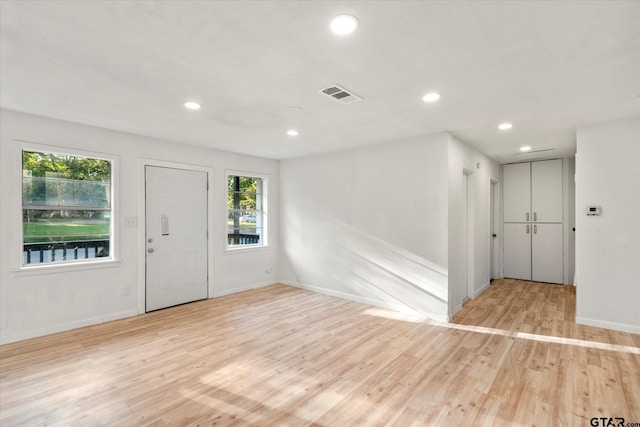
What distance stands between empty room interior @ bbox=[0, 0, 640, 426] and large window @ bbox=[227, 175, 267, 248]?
0.07 metres

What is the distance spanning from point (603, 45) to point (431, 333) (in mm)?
3072

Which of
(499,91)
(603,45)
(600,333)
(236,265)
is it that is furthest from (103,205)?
(600,333)

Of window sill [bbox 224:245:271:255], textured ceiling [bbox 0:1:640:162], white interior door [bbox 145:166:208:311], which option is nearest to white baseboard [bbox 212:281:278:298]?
white interior door [bbox 145:166:208:311]

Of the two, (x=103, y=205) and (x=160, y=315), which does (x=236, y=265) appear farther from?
(x=103, y=205)

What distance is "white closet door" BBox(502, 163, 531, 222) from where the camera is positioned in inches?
246

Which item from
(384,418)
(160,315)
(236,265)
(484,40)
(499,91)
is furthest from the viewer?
(236,265)

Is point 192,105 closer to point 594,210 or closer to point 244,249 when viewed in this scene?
point 244,249

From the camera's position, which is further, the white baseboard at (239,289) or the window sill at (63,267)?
the white baseboard at (239,289)

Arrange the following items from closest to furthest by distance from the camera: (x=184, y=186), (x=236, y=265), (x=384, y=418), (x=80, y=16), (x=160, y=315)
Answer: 1. (x=80, y=16)
2. (x=384, y=418)
3. (x=160, y=315)
4. (x=184, y=186)
5. (x=236, y=265)

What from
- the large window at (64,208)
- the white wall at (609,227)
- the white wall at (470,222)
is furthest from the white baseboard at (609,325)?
the large window at (64,208)

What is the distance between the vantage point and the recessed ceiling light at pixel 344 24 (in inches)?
69.4

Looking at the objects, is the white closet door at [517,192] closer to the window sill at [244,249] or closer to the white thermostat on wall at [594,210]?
the white thermostat on wall at [594,210]

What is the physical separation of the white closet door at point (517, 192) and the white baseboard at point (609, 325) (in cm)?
286

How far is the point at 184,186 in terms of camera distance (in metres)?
4.90
